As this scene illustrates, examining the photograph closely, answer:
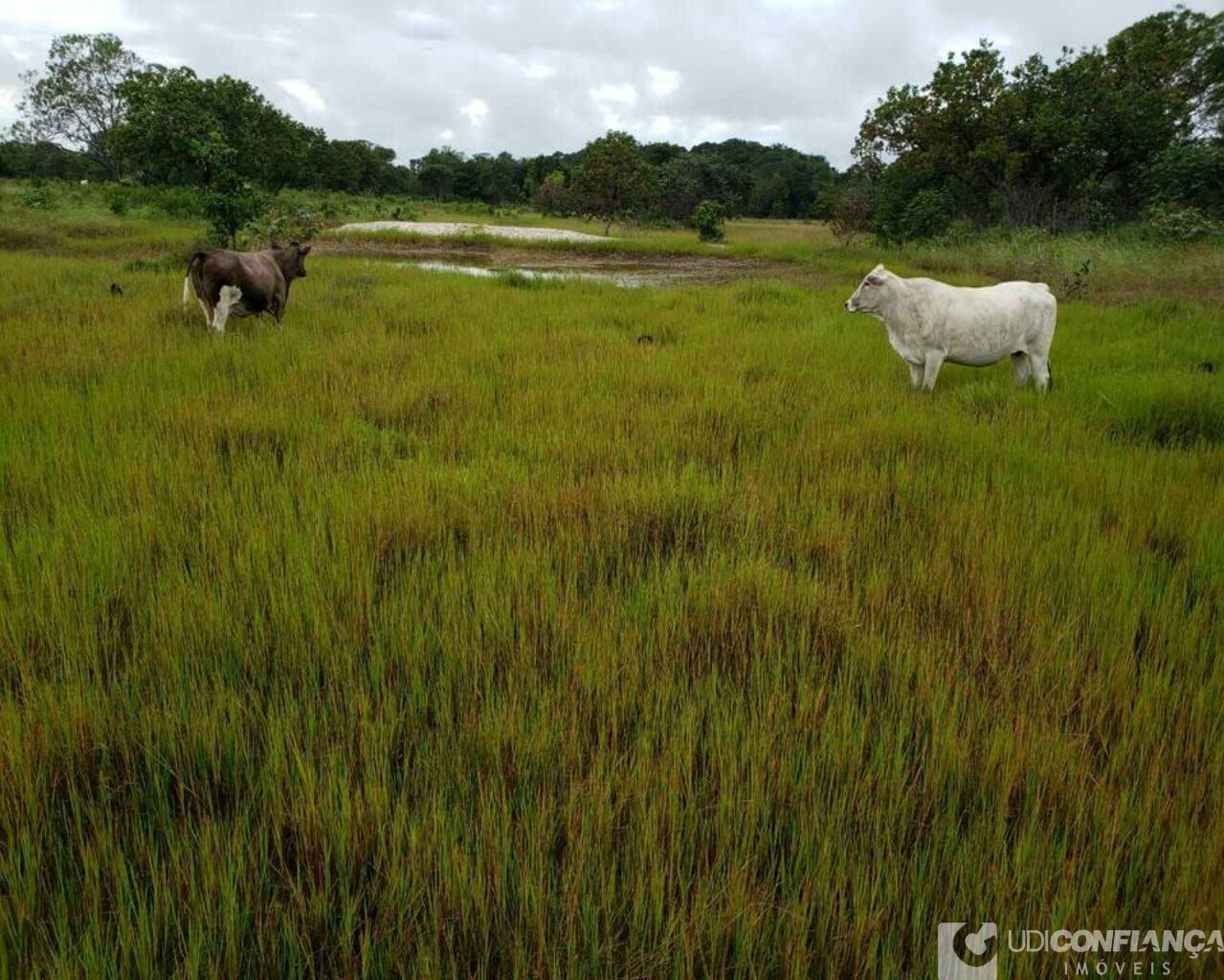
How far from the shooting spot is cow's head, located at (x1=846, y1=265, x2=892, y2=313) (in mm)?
5316

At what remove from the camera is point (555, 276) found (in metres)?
14.8

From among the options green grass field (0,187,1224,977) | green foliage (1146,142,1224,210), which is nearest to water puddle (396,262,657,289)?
green grass field (0,187,1224,977)

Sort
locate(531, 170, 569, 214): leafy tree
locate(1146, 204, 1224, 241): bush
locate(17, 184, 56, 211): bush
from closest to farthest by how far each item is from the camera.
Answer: locate(1146, 204, 1224, 241): bush < locate(17, 184, 56, 211): bush < locate(531, 170, 569, 214): leafy tree

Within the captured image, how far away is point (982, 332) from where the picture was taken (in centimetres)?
515

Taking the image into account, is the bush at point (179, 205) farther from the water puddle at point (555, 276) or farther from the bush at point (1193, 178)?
the bush at point (1193, 178)

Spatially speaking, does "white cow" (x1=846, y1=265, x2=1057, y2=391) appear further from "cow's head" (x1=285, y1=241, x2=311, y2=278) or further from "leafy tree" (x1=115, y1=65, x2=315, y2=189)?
"leafy tree" (x1=115, y1=65, x2=315, y2=189)

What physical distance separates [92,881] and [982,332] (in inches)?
233

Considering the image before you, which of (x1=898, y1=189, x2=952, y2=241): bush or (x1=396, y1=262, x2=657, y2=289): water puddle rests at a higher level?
(x1=898, y1=189, x2=952, y2=241): bush

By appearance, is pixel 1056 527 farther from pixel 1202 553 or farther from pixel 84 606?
pixel 84 606

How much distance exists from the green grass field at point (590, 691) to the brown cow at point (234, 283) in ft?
8.67

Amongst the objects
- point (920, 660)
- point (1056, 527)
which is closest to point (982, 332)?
point (1056, 527)

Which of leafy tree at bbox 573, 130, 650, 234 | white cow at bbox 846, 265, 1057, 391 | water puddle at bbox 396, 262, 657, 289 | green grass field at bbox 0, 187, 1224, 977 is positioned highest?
leafy tree at bbox 573, 130, 650, 234

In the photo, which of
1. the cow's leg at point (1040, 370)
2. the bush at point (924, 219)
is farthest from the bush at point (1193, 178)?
the cow's leg at point (1040, 370)

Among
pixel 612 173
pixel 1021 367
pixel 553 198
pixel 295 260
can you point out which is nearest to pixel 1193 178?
pixel 1021 367
